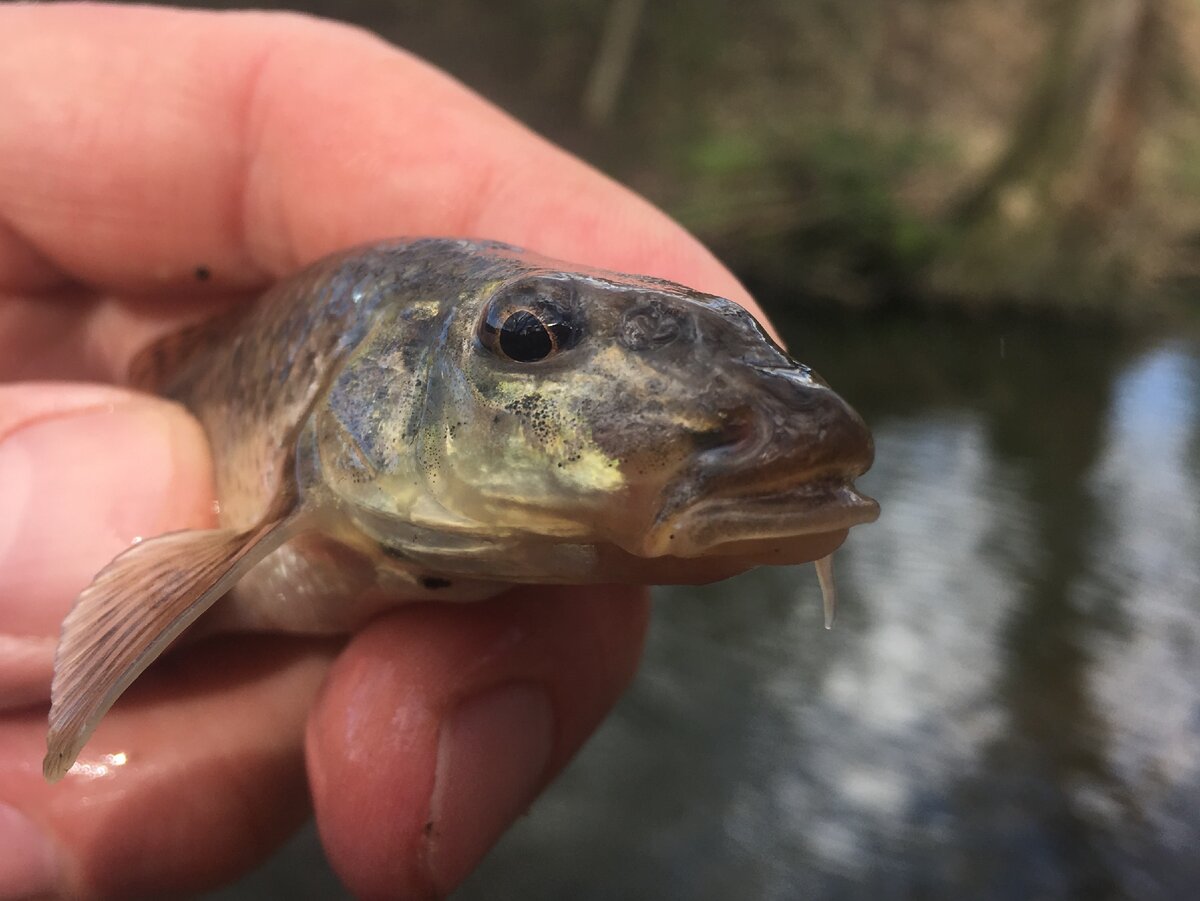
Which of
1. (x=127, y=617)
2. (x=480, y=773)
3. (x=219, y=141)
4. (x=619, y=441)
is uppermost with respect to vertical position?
(x=619, y=441)

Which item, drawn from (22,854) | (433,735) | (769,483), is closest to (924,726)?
(433,735)

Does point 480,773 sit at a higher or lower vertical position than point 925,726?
higher

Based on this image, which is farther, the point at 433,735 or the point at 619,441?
the point at 433,735

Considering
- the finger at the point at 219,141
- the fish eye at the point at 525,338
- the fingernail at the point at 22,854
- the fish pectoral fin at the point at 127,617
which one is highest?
the fish eye at the point at 525,338

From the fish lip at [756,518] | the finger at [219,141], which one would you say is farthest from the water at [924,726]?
the fish lip at [756,518]

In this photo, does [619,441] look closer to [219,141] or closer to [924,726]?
[219,141]

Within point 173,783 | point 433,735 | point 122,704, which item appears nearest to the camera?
point 433,735

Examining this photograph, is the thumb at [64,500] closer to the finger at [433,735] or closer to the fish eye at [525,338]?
the finger at [433,735]

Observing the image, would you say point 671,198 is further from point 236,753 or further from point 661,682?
point 236,753
